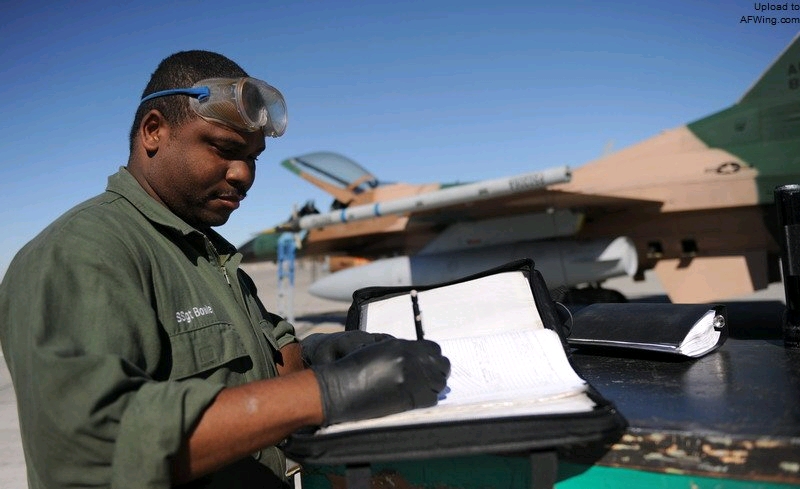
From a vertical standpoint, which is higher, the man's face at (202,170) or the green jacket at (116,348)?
the man's face at (202,170)

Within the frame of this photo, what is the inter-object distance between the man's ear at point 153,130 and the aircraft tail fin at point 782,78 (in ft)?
26.4

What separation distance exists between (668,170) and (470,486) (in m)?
8.34

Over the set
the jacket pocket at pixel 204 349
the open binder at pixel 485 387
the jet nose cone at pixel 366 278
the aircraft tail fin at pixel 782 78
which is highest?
the aircraft tail fin at pixel 782 78

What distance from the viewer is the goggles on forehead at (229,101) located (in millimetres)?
1408

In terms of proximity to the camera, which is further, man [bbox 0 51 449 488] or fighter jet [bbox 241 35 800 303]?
fighter jet [bbox 241 35 800 303]

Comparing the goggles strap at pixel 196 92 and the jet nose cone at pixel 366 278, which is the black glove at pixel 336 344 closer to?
the goggles strap at pixel 196 92

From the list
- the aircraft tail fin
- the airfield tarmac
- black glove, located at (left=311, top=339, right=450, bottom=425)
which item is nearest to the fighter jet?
the aircraft tail fin

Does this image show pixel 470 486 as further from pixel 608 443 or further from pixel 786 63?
pixel 786 63

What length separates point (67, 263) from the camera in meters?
1.04

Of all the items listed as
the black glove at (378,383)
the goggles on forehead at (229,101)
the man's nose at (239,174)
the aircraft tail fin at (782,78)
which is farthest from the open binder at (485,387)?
the aircraft tail fin at (782,78)

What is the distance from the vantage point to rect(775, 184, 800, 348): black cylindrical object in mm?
1490

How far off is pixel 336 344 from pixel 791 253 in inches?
50.0

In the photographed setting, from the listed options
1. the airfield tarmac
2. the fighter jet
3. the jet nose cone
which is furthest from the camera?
the jet nose cone

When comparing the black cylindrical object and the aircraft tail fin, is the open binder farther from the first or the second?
the aircraft tail fin
